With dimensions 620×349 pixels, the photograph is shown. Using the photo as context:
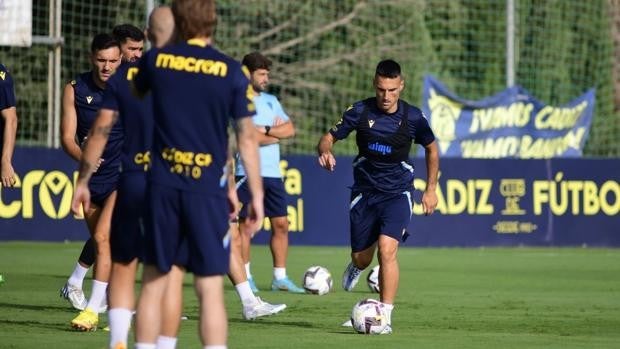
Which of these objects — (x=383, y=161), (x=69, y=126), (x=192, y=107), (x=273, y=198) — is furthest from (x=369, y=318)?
(x=273, y=198)

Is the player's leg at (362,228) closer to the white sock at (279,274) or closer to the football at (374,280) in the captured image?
the football at (374,280)

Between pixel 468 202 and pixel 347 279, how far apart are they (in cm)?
1005

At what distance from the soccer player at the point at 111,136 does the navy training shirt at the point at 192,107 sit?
3.50 metres

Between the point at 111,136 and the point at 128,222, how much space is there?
131 inches

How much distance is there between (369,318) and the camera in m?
11.3

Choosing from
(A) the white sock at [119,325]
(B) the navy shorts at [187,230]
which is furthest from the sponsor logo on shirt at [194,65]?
(A) the white sock at [119,325]

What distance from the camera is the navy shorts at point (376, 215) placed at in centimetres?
1245

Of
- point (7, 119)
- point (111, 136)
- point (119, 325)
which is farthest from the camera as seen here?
point (7, 119)

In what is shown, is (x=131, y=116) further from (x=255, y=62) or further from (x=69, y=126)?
(x=255, y=62)

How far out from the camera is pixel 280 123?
12.9 metres

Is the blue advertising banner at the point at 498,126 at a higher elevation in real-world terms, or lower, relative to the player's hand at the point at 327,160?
lower

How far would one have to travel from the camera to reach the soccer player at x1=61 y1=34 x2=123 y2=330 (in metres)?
11.5

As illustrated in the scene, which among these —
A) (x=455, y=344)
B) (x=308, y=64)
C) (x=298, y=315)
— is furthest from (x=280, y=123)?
(x=308, y=64)

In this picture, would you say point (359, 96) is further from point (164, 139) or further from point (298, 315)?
point (164, 139)
